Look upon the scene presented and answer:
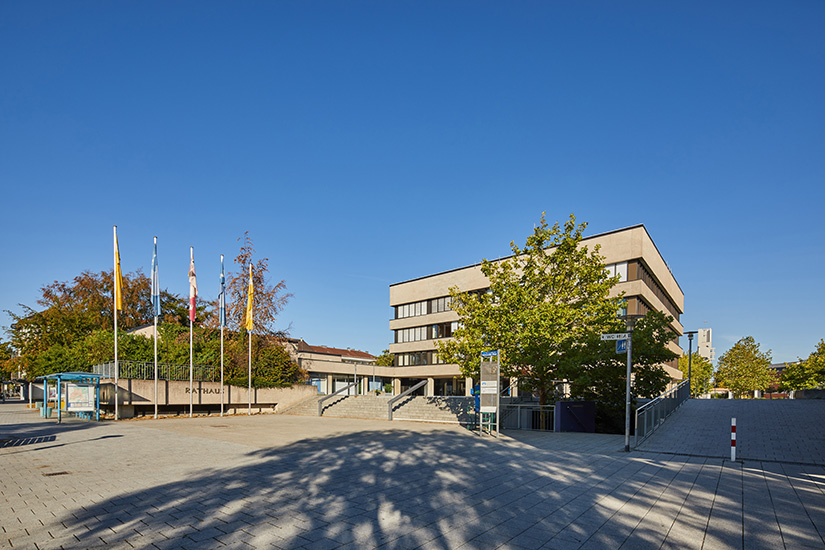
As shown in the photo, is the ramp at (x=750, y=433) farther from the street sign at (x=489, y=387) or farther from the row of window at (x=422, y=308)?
the row of window at (x=422, y=308)

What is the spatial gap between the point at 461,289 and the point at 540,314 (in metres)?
31.0

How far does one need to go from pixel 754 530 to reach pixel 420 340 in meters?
49.0

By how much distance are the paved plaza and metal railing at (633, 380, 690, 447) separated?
3.23 feet

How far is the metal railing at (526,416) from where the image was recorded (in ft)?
65.9

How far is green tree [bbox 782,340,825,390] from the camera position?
154 ft

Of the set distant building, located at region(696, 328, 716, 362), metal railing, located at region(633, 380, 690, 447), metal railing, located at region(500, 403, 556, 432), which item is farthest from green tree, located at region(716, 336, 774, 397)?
metal railing, located at region(500, 403, 556, 432)

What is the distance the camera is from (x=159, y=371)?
28.1 m

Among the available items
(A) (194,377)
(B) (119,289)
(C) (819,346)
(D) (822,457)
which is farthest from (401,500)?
(C) (819,346)

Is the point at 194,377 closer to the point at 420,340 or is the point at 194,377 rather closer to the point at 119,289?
the point at 119,289

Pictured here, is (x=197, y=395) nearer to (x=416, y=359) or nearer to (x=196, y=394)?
(x=196, y=394)

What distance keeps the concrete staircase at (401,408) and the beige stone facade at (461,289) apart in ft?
38.7

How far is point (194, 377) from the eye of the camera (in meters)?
29.6

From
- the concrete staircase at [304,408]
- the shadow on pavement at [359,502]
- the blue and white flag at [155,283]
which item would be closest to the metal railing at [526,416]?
the shadow on pavement at [359,502]

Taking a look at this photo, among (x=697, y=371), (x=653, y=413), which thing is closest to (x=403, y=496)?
(x=653, y=413)
